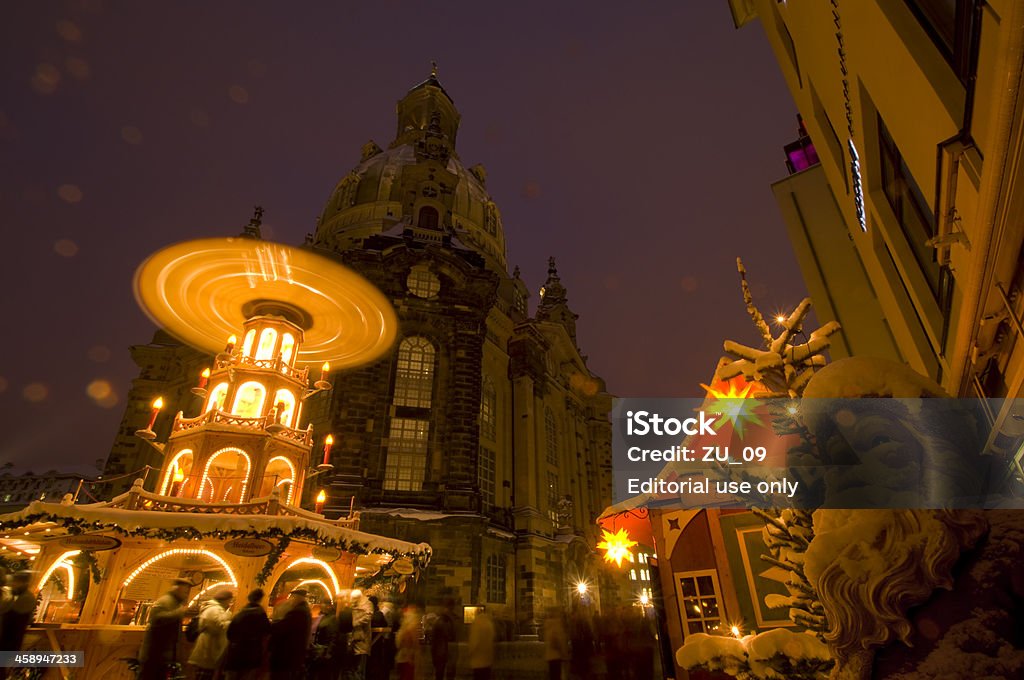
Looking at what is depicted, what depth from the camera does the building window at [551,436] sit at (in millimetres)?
33844

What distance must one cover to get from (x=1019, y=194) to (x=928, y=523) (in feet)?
8.34

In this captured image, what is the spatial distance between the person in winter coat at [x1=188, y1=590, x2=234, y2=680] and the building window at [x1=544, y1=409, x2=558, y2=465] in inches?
1056

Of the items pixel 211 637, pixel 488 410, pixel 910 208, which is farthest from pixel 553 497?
pixel 910 208

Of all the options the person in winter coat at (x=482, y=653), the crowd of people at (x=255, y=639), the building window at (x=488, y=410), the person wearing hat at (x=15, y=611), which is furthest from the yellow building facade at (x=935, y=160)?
the building window at (x=488, y=410)

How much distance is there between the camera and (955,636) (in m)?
1.89

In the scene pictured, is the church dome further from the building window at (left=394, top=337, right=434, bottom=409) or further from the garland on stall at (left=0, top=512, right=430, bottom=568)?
the garland on stall at (left=0, top=512, right=430, bottom=568)

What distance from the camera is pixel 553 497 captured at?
32.5 meters

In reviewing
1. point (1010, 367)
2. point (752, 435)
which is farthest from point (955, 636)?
point (752, 435)

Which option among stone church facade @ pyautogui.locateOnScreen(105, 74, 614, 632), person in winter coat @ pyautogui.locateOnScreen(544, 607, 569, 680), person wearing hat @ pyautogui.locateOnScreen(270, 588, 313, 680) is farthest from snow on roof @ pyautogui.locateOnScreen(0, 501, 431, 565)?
stone church facade @ pyautogui.locateOnScreen(105, 74, 614, 632)

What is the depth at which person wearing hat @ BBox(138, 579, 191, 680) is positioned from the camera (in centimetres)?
676

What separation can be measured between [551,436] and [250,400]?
22021mm

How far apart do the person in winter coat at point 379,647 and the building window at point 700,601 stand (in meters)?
5.81

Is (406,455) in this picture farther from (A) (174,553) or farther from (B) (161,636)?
(B) (161,636)

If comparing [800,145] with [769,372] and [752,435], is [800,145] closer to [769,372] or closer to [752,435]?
[752,435]
